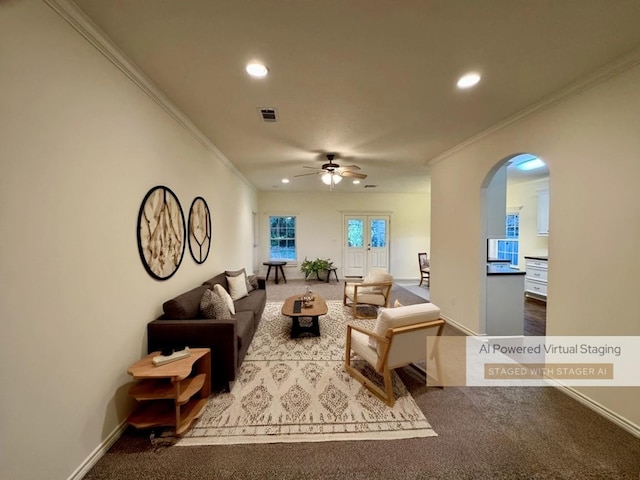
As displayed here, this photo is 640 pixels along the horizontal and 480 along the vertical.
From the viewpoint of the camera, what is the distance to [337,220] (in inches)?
303

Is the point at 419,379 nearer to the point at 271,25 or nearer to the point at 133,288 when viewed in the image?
the point at 133,288

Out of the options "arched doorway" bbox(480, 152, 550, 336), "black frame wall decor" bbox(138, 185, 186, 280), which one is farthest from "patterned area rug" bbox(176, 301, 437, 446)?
"arched doorway" bbox(480, 152, 550, 336)

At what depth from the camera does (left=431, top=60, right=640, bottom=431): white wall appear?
181 cm

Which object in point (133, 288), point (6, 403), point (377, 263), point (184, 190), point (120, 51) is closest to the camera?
point (6, 403)

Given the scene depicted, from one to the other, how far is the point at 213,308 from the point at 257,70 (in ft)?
7.21

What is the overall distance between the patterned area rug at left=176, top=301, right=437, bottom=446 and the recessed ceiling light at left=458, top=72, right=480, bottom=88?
2803 mm

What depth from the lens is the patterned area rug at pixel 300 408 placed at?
178 centimetres

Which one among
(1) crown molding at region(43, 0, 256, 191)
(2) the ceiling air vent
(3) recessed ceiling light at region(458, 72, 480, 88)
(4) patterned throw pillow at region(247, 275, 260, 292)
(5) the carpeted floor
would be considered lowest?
(5) the carpeted floor

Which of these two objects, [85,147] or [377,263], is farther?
[377,263]

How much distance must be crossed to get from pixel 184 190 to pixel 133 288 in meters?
1.32

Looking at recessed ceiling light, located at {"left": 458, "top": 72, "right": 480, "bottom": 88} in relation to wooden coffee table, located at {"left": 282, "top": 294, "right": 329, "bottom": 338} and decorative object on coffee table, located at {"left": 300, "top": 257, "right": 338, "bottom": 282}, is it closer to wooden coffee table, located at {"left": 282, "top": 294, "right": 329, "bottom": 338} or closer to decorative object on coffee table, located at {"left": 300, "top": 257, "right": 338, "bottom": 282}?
wooden coffee table, located at {"left": 282, "top": 294, "right": 329, "bottom": 338}

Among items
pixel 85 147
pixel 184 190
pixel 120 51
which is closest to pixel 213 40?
pixel 120 51

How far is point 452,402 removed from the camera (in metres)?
2.11

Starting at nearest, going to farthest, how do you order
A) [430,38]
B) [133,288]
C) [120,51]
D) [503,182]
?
[430,38] < [120,51] < [133,288] < [503,182]
